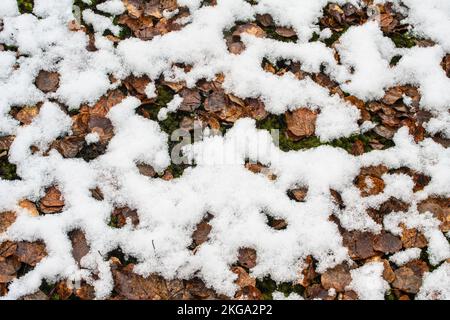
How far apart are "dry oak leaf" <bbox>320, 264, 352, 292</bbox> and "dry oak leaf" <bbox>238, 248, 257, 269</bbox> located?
1.29ft

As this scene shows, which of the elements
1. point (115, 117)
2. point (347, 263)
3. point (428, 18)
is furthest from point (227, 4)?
point (347, 263)

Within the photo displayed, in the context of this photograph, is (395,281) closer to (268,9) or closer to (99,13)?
(268,9)

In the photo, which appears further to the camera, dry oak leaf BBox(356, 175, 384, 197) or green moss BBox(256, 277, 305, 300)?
dry oak leaf BBox(356, 175, 384, 197)

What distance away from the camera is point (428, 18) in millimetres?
3234

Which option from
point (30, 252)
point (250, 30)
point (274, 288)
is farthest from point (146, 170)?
point (250, 30)

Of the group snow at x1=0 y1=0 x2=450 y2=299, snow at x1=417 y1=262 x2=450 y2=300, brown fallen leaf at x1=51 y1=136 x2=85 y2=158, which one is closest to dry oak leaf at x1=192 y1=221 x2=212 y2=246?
snow at x1=0 y1=0 x2=450 y2=299

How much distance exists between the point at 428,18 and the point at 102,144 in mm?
2523

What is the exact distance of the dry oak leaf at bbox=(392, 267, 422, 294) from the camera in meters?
2.41

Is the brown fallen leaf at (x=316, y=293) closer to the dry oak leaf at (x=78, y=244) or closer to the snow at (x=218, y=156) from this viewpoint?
the snow at (x=218, y=156)

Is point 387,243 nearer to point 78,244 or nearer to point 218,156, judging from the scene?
point 218,156

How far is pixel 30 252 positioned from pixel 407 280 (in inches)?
82.9

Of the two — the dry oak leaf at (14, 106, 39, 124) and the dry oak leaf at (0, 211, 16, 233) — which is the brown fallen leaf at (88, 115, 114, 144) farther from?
the dry oak leaf at (0, 211, 16, 233)

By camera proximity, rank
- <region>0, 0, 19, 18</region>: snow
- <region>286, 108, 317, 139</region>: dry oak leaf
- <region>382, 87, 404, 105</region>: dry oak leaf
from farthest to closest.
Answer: <region>0, 0, 19, 18</region>: snow, <region>382, 87, 404, 105</region>: dry oak leaf, <region>286, 108, 317, 139</region>: dry oak leaf

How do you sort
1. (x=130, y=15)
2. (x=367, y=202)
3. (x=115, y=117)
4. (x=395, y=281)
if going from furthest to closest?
(x=130, y=15) < (x=115, y=117) < (x=367, y=202) < (x=395, y=281)
